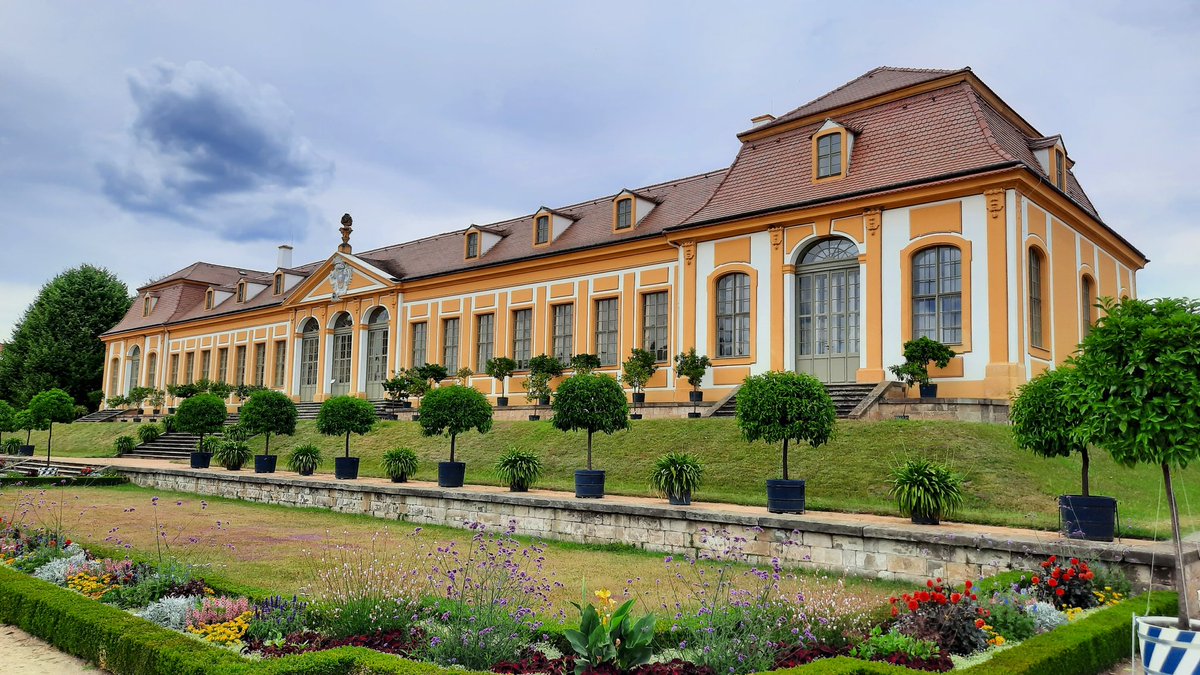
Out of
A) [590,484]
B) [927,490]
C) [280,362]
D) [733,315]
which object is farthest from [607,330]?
[280,362]

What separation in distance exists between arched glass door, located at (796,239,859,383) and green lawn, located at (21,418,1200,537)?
375 centimetres

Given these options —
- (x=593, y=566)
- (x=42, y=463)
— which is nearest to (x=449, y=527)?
(x=593, y=566)

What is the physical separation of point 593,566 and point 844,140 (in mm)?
13708

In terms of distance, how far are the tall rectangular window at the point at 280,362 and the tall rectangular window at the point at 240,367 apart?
114 inches

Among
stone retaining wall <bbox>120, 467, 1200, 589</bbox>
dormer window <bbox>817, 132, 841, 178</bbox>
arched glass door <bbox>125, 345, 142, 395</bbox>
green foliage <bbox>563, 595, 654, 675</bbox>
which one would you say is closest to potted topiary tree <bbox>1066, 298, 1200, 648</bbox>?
stone retaining wall <bbox>120, 467, 1200, 589</bbox>

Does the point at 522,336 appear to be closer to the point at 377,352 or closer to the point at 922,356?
the point at 377,352

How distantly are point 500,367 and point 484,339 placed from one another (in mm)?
3244

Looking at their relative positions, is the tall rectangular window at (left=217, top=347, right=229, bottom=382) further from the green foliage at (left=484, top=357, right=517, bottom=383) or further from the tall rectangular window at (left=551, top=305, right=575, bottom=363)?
the tall rectangular window at (left=551, top=305, right=575, bottom=363)

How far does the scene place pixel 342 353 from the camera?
34.3 metres

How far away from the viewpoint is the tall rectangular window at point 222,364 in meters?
40.8

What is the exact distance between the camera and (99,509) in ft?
49.9

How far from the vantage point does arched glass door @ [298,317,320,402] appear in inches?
1407

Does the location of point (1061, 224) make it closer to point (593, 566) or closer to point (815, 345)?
point (815, 345)

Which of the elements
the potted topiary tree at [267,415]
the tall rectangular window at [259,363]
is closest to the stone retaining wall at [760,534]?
the potted topiary tree at [267,415]
